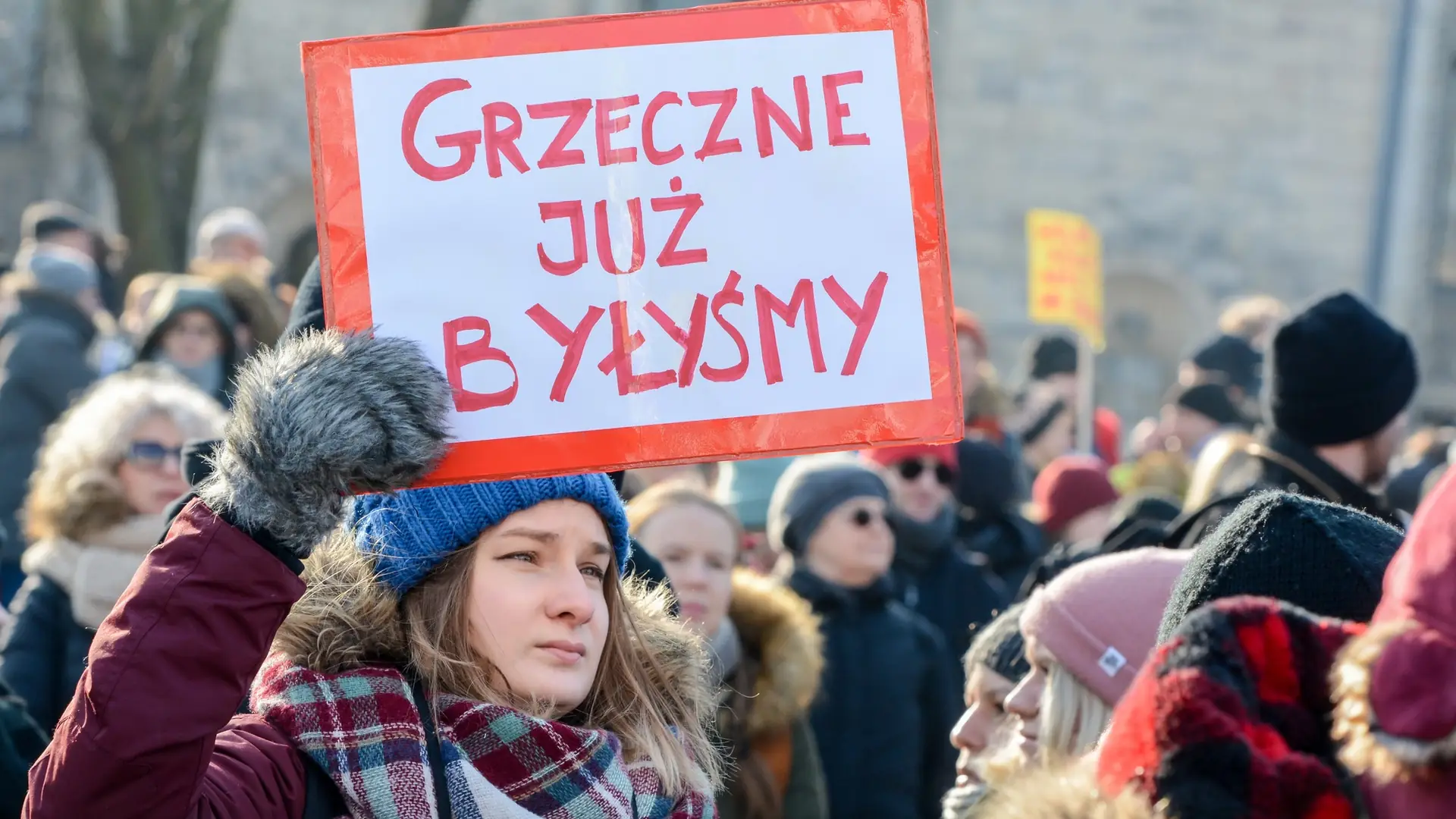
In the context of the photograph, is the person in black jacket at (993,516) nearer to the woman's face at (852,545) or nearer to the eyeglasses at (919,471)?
the eyeglasses at (919,471)

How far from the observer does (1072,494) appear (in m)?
6.78

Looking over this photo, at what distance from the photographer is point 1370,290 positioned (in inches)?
720

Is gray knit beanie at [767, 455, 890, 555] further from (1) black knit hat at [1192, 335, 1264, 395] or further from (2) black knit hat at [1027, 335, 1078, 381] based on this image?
(2) black knit hat at [1027, 335, 1078, 381]

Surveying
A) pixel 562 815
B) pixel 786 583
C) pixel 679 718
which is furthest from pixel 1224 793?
pixel 786 583

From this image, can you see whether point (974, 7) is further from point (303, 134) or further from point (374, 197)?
point (374, 197)

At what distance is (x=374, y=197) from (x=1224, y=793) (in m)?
1.28

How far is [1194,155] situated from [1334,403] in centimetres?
1448

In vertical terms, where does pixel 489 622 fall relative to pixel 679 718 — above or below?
above

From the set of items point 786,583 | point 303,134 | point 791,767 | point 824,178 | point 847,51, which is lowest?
point 791,767

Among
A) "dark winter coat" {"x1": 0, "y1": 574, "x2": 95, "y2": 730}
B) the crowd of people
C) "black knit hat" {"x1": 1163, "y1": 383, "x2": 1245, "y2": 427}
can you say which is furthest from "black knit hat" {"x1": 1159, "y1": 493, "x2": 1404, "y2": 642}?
"black knit hat" {"x1": 1163, "y1": 383, "x2": 1245, "y2": 427}

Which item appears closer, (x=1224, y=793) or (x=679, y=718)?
(x=1224, y=793)

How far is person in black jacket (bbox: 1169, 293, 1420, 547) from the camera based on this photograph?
3.94 metres

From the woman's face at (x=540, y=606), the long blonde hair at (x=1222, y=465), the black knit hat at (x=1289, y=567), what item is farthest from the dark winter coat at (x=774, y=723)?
the black knit hat at (x=1289, y=567)

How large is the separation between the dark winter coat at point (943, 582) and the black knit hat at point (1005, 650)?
8.12 ft
